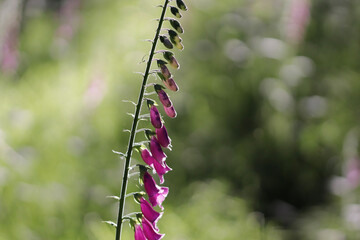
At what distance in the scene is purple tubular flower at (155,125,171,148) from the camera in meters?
1.71

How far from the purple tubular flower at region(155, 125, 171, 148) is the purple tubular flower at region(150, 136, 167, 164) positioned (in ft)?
0.04

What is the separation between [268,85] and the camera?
242 inches

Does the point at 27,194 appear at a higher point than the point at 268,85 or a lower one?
lower

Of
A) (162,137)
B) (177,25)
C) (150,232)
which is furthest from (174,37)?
(150,232)

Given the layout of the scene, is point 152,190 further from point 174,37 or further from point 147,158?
point 174,37

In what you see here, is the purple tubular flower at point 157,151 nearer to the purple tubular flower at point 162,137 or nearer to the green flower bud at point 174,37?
the purple tubular flower at point 162,137

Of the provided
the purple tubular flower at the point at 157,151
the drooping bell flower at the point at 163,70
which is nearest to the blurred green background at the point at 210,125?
the purple tubular flower at the point at 157,151

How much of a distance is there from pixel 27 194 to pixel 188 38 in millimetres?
3674

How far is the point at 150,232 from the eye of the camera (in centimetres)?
176

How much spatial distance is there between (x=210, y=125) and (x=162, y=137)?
424 centimetres

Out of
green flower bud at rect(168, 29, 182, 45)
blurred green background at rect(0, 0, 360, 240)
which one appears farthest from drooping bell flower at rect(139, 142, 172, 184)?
blurred green background at rect(0, 0, 360, 240)

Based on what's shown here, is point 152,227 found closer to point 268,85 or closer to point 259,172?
point 259,172

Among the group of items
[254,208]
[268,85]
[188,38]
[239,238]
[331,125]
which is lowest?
[239,238]

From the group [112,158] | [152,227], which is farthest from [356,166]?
[152,227]
